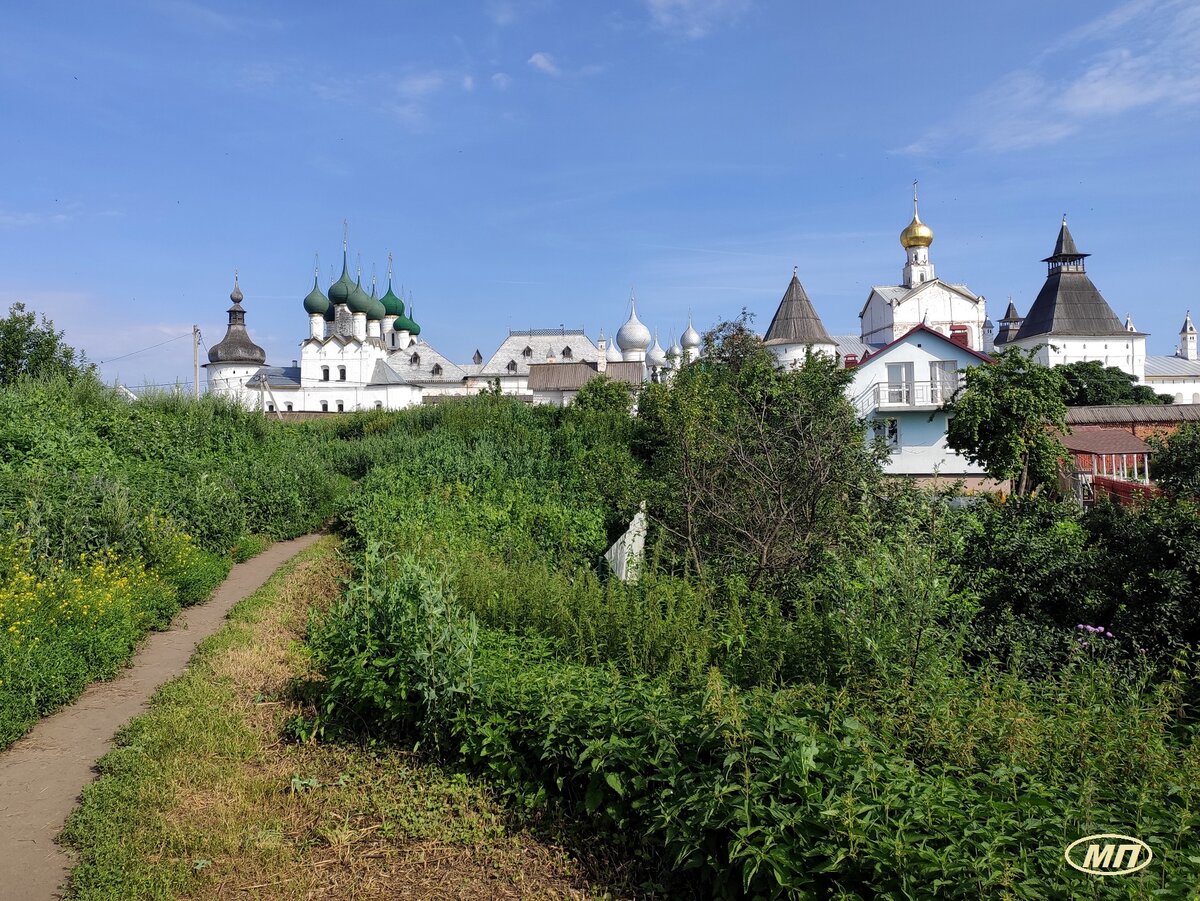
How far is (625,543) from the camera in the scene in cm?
856

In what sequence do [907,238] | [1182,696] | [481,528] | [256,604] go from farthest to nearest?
[907,238], [481,528], [256,604], [1182,696]

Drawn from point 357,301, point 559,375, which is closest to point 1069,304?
point 559,375

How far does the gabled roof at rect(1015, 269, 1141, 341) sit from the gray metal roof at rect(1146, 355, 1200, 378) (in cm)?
1276

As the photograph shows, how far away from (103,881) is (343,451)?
1519cm

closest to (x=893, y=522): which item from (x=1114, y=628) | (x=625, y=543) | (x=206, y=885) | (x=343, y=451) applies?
(x=1114, y=628)

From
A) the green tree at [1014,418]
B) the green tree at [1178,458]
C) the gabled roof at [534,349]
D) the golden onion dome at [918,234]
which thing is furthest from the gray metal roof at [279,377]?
the green tree at [1178,458]

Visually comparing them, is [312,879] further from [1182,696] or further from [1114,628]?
[1114,628]

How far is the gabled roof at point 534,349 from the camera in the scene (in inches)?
2707

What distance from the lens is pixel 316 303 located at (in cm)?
6969

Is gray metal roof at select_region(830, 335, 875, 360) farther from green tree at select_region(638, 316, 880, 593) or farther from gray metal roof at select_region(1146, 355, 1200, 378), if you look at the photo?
green tree at select_region(638, 316, 880, 593)

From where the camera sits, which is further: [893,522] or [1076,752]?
[893,522]

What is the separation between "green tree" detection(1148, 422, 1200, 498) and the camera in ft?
28.5

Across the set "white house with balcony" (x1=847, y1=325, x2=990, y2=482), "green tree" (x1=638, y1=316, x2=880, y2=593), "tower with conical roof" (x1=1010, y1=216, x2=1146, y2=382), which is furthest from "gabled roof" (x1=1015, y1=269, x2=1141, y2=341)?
"green tree" (x1=638, y1=316, x2=880, y2=593)

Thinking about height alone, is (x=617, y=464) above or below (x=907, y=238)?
below
